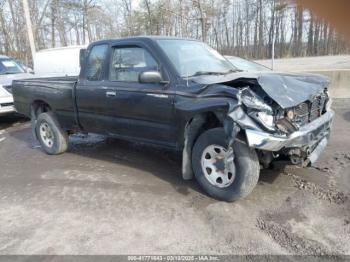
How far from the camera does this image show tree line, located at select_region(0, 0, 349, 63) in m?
28.9

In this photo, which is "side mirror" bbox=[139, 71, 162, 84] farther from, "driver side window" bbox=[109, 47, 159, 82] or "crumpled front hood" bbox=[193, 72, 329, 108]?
"crumpled front hood" bbox=[193, 72, 329, 108]

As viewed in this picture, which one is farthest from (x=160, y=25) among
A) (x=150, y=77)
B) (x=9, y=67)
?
(x=150, y=77)

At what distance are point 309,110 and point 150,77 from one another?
1970 millimetres

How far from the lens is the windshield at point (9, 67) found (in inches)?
394

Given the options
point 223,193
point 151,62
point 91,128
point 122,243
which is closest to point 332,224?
point 223,193

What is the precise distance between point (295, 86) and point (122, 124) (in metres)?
2.43

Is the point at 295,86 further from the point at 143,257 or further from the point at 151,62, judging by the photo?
the point at 143,257

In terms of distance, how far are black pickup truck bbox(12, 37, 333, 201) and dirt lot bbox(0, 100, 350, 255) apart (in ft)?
1.39

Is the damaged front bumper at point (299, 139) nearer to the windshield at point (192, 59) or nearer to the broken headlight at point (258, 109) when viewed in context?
the broken headlight at point (258, 109)

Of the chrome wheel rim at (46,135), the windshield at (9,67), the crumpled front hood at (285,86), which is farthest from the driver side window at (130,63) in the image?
the windshield at (9,67)

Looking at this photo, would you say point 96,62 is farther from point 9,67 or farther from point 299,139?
point 9,67

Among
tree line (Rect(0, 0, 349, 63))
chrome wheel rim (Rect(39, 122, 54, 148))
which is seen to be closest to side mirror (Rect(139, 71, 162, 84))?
chrome wheel rim (Rect(39, 122, 54, 148))

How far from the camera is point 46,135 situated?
6.33 m

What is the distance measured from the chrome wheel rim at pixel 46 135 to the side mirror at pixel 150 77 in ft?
9.13
